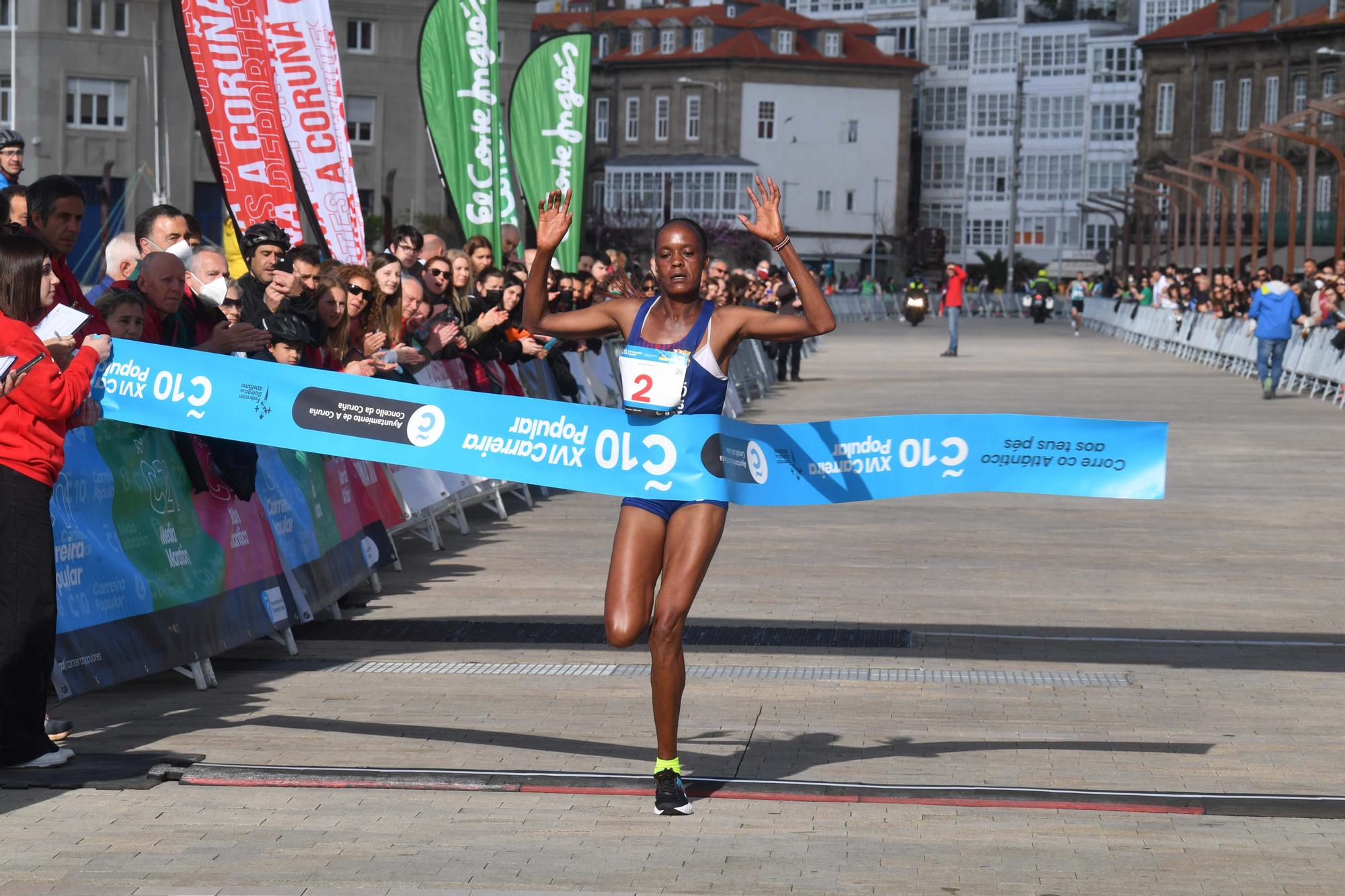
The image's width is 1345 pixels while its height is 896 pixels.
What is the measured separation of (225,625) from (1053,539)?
24.7 feet

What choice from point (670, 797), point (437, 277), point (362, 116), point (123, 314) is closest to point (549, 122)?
point (437, 277)

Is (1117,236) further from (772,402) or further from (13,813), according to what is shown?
(13,813)

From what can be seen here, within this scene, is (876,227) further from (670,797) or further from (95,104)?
(670,797)

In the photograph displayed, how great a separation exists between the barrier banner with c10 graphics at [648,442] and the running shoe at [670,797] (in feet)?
3.30

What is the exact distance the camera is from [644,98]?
412ft

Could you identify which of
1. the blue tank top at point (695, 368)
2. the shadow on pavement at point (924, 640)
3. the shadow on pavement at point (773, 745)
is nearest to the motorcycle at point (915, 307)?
the shadow on pavement at point (924, 640)

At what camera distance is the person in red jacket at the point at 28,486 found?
7047 millimetres

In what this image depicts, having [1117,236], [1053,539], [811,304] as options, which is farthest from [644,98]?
[811,304]

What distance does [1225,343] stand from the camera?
4375 centimetres

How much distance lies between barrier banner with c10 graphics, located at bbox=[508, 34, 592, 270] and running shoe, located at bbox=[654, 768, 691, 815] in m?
17.2

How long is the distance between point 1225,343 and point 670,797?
128ft

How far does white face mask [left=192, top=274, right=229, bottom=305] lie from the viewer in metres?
9.88

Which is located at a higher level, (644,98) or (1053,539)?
(644,98)

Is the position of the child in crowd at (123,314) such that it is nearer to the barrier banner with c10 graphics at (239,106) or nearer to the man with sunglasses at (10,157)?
the man with sunglasses at (10,157)
